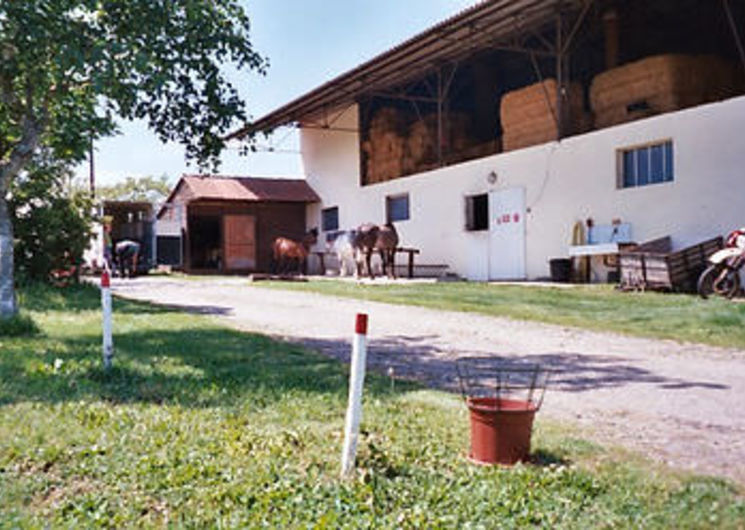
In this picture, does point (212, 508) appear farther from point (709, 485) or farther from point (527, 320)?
point (527, 320)

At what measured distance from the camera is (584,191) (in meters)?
15.9

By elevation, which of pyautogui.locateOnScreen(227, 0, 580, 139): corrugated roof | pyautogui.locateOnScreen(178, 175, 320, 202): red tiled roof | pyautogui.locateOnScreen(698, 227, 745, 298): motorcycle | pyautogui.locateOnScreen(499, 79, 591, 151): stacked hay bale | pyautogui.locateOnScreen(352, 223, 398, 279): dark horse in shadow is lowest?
pyautogui.locateOnScreen(698, 227, 745, 298): motorcycle

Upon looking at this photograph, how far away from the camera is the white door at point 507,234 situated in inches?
703

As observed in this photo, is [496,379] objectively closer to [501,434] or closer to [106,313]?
[501,434]

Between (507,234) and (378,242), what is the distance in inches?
140

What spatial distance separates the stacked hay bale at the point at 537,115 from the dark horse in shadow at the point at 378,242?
3.86 metres

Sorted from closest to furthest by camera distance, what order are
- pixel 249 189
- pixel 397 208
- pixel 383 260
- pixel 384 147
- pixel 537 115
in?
pixel 537 115 → pixel 383 260 → pixel 397 208 → pixel 384 147 → pixel 249 189

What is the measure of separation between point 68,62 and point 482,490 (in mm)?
5969

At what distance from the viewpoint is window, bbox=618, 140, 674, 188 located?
46.5 feet

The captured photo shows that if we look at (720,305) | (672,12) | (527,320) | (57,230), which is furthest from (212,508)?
(672,12)

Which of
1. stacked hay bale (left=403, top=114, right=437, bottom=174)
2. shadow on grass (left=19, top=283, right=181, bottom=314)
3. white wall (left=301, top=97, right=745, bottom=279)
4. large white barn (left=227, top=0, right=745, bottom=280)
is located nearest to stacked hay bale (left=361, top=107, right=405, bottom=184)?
large white barn (left=227, top=0, right=745, bottom=280)

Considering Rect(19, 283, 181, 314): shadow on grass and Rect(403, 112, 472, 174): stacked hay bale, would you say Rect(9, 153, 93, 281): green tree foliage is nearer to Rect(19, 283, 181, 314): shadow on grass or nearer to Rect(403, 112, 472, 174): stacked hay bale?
Rect(19, 283, 181, 314): shadow on grass

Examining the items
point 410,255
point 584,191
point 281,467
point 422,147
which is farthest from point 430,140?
point 281,467

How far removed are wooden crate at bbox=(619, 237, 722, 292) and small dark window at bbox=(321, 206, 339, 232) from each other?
50.8 ft
